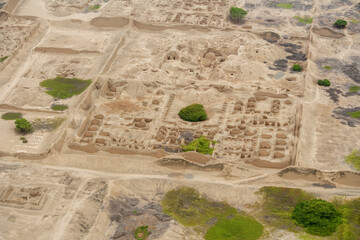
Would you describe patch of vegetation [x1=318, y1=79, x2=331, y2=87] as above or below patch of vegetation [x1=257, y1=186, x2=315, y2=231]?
below

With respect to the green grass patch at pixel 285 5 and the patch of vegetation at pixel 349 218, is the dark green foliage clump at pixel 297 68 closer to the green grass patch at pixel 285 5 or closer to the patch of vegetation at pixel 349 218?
the green grass patch at pixel 285 5

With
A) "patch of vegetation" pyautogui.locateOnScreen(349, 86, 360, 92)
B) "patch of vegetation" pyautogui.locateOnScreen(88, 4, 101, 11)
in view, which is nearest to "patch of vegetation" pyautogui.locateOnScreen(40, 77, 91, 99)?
"patch of vegetation" pyautogui.locateOnScreen(88, 4, 101, 11)

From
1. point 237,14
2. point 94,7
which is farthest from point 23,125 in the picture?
point 237,14

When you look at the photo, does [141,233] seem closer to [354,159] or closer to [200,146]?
[200,146]

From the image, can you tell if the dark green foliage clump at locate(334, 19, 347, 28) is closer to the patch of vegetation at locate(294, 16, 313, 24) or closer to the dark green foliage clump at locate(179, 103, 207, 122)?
the patch of vegetation at locate(294, 16, 313, 24)

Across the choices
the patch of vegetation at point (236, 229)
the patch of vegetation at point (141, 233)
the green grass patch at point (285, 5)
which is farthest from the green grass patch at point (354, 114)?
the green grass patch at point (285, 5)

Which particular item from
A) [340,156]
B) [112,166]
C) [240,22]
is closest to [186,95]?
[112,166]
